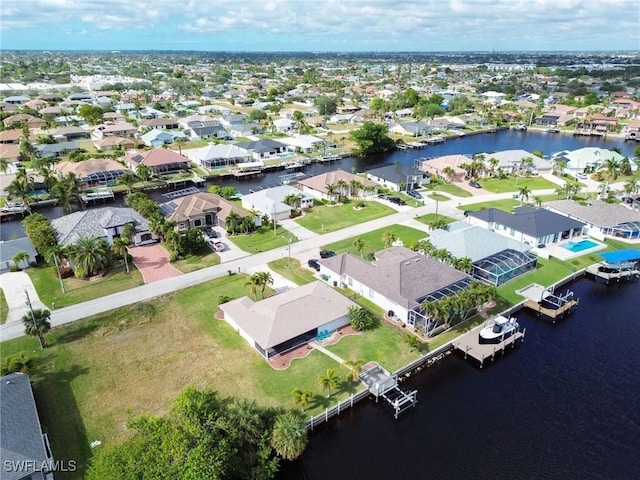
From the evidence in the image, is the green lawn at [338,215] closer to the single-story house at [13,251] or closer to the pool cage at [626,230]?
the pool cage at [626,230]

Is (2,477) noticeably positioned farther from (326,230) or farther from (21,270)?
(326,230)

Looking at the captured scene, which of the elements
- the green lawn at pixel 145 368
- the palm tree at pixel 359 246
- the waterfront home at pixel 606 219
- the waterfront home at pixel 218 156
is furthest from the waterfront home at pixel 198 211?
the waterfront home at pixel 606 219

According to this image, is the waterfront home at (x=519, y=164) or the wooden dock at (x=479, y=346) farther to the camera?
the waterfront home at (x=519, y=164)

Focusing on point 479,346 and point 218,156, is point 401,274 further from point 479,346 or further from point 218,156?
point 218,156

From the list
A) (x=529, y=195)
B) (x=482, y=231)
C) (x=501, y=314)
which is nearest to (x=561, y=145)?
(x=529, y=195)

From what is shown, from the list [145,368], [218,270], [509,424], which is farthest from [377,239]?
[145,368]

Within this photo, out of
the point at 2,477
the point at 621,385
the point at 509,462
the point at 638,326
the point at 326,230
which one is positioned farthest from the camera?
the point at 326,230
